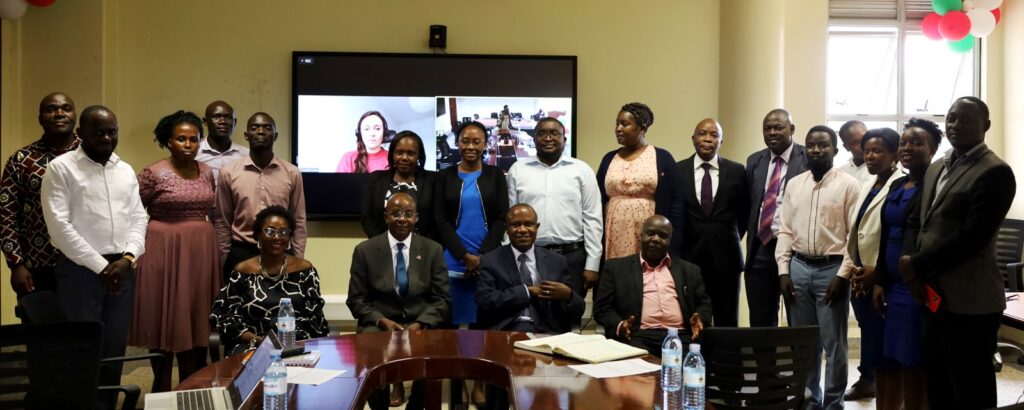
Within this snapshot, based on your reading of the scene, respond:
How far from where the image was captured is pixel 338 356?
115 inches

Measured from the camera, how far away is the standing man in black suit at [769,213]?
176 inches

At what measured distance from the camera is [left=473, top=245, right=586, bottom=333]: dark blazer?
411 centimetres

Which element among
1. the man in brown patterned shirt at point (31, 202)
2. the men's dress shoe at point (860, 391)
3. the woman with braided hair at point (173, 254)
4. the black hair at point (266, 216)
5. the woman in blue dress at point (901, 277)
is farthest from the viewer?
the men's dress shoe at point (860, 391)

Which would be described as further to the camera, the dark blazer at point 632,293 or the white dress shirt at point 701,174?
the white dress shirt at point 701,174

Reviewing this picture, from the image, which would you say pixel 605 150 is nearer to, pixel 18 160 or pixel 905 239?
pixel 905 239

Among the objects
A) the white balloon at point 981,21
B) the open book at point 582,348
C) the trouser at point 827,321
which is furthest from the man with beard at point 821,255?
the white balloon at point 981,21

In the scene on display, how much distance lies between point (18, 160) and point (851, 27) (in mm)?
5999

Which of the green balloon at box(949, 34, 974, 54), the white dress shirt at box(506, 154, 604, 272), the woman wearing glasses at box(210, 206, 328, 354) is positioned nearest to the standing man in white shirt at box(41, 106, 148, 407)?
the woman wearing glasses at box(210, 206, 328, 354)

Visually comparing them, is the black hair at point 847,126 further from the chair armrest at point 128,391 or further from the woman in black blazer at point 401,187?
the chair armrest at point 128,391

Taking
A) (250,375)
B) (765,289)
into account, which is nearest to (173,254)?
(250,375)

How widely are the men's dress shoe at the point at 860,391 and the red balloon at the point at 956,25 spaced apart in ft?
9.48

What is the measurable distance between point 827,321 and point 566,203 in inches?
58.5

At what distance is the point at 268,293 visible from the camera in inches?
151

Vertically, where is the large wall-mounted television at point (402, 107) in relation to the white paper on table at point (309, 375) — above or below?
above
